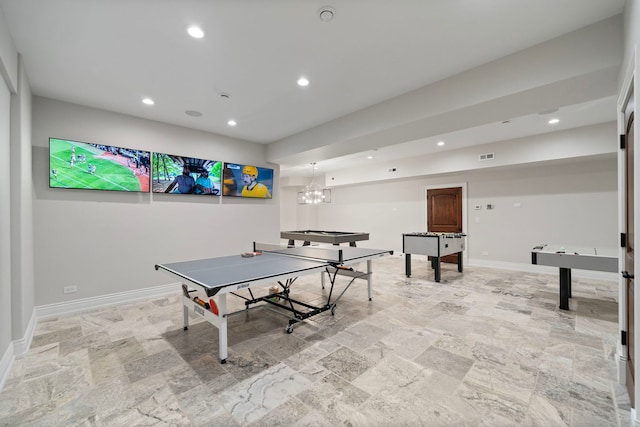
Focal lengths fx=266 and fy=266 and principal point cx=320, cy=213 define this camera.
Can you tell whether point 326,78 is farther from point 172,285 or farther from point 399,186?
point 399,186

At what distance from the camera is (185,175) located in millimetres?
4605

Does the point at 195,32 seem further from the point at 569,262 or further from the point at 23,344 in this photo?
the point at 569,262

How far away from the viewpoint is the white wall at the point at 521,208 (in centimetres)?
533

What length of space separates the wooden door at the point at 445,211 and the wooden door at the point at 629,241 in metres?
5.32

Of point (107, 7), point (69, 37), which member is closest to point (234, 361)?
point (107, 7)

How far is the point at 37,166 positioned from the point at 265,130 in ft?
10.3

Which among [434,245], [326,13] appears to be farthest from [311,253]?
[434,245]

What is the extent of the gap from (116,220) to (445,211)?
24.0 ft

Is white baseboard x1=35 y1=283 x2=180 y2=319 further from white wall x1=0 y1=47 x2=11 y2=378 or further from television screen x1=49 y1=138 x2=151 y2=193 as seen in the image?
television screen x1=49 y1=138 x2=151 y2=193

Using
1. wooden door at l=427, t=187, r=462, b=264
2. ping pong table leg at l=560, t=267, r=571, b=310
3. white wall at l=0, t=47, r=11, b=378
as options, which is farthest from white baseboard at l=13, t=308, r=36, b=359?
wooden door at l=427, t=187, r=462, b=264

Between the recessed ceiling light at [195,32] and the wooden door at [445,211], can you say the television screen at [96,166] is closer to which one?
the recessed ceiling light at [195,32]

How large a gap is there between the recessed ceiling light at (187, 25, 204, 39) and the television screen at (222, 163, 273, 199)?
2.93 metres

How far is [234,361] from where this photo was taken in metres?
2.37

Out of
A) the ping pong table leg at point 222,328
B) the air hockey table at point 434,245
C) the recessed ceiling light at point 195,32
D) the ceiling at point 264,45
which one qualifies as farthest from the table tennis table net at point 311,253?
the recessed ceiling light at point 195,32
